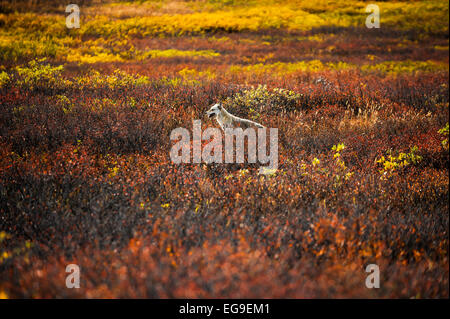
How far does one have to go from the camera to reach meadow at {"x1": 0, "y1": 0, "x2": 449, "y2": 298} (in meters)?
1.84

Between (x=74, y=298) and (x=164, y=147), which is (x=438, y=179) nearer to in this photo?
(x=164, y=147)

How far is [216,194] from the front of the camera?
3133 mm

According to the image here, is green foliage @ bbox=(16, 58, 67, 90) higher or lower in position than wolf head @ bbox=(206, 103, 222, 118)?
higher

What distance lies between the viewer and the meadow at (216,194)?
184cm

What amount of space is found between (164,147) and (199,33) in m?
20.0

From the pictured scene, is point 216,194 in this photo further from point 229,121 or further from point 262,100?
point 262,100

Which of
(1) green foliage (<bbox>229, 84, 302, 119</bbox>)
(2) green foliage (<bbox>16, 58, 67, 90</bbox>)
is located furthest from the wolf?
(2) green foliage (<bbox>16, 58, 67, 90</bbox>)

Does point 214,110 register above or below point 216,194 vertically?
above

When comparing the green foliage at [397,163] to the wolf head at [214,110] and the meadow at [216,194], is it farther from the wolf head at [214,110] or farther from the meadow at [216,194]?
the wolf head at [214,110]

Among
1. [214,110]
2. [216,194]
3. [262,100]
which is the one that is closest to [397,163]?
[216,194]

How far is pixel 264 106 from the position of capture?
6613mm

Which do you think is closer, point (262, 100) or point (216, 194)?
point (216, 194)

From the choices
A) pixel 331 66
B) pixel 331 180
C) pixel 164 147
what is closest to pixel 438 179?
pixel 331 180

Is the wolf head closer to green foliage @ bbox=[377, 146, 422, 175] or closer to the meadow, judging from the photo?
the meadow
